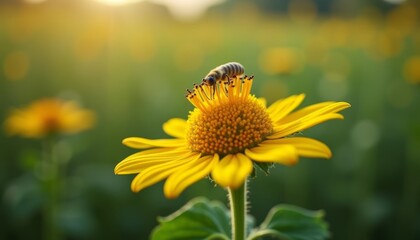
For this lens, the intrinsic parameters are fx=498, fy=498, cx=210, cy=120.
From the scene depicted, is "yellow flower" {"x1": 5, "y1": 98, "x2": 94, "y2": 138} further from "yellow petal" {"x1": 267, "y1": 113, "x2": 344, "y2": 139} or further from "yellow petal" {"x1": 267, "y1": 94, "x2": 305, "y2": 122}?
"yellow petal" {"x1": 267, "y1": 113, "x2": 344, "y2": 139}

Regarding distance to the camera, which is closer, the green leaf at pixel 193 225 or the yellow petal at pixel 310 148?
the yellow petal at pixel 310 148

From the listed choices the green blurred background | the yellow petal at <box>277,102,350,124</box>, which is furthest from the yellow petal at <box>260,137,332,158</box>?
the green blurred background

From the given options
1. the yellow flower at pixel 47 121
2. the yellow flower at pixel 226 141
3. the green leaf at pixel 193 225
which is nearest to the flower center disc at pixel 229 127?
the yellow flower at pixel 226 141

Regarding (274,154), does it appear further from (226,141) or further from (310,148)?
(226,141)

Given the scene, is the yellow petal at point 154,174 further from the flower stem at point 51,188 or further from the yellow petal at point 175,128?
the flower stem at point 51,188

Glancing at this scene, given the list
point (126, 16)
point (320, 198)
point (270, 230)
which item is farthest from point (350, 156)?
point (126, 16)
